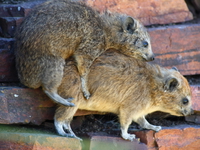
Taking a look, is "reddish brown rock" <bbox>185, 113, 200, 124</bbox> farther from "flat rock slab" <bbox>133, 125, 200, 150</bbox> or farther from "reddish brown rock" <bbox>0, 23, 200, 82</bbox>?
"reddish brown rock" <bbox>0, 23, 200, 82</bbox>

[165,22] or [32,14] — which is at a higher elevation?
[32,14]

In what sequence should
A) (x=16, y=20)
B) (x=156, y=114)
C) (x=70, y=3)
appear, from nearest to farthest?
(x=70, y=3)
(x=16, y=20)
(x=156, y=114)

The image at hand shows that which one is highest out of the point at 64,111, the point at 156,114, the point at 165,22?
the point at 165,22

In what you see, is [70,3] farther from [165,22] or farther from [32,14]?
[165,22]

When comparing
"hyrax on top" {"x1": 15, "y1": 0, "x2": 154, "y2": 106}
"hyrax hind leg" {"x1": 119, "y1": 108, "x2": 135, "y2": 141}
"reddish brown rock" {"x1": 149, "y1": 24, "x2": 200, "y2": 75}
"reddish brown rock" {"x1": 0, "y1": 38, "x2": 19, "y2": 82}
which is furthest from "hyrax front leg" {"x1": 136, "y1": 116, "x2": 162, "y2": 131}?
"reddish brown rock" {"x1": 0, "y1": 38, "x2": 19, "y2": 82}

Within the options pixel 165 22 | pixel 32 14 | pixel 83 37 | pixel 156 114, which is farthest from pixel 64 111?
pixel 165 22

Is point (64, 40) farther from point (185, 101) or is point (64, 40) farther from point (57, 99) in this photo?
point (185, 101)
